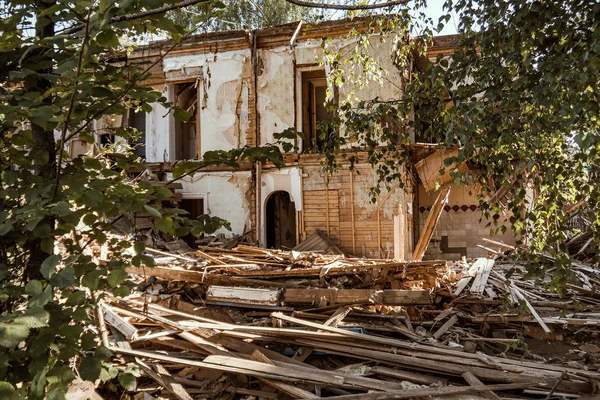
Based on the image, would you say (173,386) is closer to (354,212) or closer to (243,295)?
(243,295)

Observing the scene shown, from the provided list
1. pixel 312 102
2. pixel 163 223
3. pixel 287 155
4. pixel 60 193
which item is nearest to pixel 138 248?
pixel 163 223

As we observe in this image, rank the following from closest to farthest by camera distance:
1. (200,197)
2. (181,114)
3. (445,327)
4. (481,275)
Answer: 1. (181,114)
2. (445,327)
3. (481,275)
4. (200,197)

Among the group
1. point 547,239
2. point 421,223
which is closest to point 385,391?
point 547,239

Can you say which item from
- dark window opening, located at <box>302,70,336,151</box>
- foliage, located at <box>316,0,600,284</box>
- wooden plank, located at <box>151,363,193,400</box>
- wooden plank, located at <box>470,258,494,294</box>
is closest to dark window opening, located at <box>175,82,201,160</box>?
dark window opening, located at <box>302,70,336,151</box>

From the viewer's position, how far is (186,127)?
59.7 feet

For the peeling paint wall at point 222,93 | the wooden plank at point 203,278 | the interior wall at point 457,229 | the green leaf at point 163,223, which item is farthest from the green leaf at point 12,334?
the interior wall at point 457,229

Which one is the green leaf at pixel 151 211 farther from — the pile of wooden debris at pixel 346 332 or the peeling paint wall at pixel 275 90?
the peeling paint wall at pixel 275 90

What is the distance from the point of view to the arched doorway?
17.0m

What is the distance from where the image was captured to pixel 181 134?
58.2 ft

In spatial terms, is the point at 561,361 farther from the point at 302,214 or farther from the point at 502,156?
the point at 302,214

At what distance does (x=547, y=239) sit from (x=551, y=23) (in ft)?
5.16

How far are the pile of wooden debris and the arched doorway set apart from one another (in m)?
8.20

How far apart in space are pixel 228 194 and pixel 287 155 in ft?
9.66

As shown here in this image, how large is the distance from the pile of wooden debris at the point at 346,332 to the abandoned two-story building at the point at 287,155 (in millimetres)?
5851
